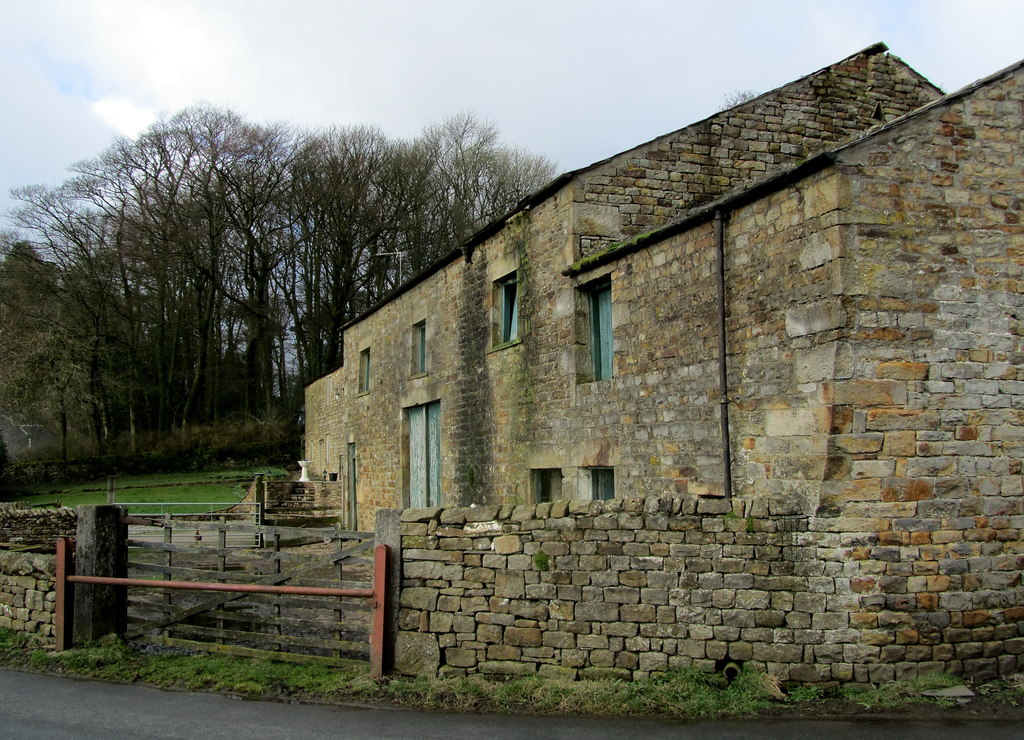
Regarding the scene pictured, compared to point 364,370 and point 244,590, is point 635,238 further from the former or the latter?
point 364,370

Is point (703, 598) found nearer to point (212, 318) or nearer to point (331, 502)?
point (331, 502)

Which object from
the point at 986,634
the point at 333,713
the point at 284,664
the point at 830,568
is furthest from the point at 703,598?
the point at 284,664

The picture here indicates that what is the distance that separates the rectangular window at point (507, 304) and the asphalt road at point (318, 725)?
701 cm

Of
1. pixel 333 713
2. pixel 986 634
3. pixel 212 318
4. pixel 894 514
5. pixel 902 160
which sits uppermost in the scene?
pixel 212 318

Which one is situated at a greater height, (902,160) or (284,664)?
(902,160)

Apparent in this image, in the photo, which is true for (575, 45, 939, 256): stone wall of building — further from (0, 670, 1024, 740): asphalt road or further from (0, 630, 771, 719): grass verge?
(0, 670, 1024, 740): asphalt road

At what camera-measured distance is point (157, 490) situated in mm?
27625

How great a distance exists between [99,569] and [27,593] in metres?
1.18

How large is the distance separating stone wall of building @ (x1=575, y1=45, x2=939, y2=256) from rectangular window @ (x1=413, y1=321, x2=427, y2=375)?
21.5 feet

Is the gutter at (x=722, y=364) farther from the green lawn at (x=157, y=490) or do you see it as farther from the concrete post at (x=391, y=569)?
the green lawn at (x=157, y=490)

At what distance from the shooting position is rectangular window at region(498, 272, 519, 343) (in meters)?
12.4

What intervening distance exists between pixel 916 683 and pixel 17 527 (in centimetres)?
1583

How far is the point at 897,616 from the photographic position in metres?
6.07

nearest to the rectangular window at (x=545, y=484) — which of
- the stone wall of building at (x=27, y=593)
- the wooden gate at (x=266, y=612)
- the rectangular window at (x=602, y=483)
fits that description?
the rectangular window at (x=602, y=483)
